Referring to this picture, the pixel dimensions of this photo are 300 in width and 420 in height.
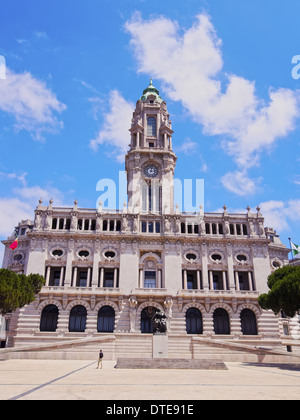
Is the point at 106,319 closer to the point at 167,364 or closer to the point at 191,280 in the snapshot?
the point at 191,280

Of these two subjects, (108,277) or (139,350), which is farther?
(108,277)

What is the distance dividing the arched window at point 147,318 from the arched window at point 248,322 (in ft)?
50.7

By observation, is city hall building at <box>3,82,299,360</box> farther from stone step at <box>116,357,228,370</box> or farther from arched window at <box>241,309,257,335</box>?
stone step at <box>116,357,228,370</box>

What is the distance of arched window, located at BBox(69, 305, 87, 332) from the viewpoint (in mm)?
57062

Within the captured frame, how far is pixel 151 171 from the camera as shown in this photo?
233 feet

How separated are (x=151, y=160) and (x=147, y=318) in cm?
3123

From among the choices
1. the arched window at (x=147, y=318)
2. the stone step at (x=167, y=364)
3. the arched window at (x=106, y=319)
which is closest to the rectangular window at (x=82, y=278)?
the arched window at (x=106, y=319)

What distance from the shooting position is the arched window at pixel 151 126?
245 feet

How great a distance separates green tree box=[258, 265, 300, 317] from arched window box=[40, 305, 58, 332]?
33962mm

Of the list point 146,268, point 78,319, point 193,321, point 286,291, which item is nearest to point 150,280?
point 146,268

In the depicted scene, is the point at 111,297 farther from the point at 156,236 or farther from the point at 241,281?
the point at 241,281

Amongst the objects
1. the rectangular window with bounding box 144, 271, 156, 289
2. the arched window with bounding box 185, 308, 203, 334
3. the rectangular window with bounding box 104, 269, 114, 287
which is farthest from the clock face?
the arched window with bounding box 185, 308, 203, 334
